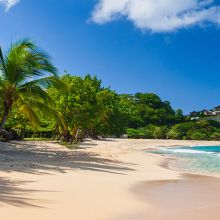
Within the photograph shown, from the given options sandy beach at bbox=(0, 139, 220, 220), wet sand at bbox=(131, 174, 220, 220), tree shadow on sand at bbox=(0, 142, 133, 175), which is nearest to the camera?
sandy beach at bbox=(0, 139, 220, 220)

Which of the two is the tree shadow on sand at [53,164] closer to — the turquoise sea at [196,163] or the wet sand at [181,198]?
the wet sand at [181,198]

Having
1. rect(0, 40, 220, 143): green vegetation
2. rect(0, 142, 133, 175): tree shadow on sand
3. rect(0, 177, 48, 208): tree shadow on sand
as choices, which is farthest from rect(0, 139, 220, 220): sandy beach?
rect(0, 40, 220, 143): green vegetation

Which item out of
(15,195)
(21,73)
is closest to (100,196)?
(15,195)

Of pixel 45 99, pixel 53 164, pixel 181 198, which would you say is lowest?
pixel 181 198

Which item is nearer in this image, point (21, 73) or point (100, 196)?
point (100, 196)

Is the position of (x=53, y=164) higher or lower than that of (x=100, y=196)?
higher

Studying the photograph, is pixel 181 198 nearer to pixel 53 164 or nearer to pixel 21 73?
pixel 53 164

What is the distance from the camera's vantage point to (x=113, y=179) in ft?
38.7

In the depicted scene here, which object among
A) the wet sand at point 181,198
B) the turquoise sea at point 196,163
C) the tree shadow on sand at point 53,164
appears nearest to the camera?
the wet sand at point 181,198

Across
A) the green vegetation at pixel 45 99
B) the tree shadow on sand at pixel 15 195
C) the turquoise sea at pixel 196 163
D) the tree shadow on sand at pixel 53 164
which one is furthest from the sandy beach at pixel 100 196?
the green vegetation at pixel 45 99

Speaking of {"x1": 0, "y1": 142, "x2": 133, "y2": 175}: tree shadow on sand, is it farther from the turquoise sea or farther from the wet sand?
the turquoise sea

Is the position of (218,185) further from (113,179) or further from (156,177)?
(113,179)

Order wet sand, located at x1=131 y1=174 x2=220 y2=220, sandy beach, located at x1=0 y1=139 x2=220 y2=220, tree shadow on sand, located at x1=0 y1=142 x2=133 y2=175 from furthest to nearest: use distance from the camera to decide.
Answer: tree shadow on sand, located at x1=0 y1=142 x2=133 y2=175
wet sand, located at x1=131 y1=174 x2=220 y2=220
sandy beach, located at x1=0 y1=139 x2=220 y2=220

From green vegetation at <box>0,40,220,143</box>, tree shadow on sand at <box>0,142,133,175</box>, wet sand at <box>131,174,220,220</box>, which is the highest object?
green vegetation at <box>0,40,220,143</box>
